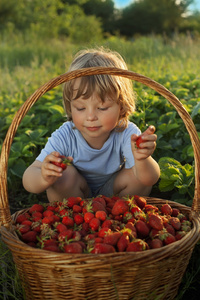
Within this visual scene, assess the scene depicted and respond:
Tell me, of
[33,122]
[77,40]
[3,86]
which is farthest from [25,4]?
[33,122]

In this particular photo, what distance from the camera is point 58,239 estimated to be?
5.00ft

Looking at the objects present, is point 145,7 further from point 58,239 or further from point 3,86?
point 58,239

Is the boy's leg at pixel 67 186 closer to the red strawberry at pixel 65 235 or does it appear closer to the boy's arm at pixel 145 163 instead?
the boy's arm at pixel 145 163

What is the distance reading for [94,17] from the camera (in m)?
19.5

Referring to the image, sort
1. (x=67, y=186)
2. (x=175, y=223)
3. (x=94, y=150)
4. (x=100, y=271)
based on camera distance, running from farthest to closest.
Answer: (x=94, y=150)
(x=67, y=186)
(x=175, y=223)
(x=100, y=271)

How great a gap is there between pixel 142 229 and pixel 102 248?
251 mm

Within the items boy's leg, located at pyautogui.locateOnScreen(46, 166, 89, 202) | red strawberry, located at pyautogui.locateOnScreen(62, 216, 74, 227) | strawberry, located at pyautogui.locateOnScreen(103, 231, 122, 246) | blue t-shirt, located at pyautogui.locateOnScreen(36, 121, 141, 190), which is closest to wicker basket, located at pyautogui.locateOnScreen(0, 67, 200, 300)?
strawberry, located at pyautogui.locateOnScreen(103, 231, 122, 246)

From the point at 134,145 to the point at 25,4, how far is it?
2002 centimetres

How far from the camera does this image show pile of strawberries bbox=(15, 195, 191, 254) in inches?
57.0

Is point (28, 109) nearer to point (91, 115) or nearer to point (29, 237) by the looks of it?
point (91, 115)

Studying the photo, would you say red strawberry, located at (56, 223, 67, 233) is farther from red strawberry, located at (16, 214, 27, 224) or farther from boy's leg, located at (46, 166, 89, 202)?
boy's leg, located at (46, 166, 89, 202)

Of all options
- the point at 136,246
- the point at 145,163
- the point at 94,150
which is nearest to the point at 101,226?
the point at 136,246

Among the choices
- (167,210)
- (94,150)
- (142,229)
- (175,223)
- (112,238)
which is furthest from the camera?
(94,150)

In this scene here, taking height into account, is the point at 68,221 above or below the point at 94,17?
below
